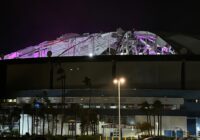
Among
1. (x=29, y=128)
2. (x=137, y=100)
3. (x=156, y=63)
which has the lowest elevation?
(x=29, y=128)

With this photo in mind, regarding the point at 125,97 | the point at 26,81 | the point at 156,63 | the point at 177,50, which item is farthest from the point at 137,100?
the point at 26,81

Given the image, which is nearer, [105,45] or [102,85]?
[102,85]

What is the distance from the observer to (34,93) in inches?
4429

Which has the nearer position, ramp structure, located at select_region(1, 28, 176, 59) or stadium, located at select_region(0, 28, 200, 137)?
stadium, located at select_region(0, 28, 200, 137)

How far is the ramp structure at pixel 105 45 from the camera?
4464 inches

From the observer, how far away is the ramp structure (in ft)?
372

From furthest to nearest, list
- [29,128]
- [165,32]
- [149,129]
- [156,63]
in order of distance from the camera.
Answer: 1. [165,32]
2. [156,63]
3. [29,128]
4. [149,129]

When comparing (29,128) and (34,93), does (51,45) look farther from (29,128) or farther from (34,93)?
(29,128)

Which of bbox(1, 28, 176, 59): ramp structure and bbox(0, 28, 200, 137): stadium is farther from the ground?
bbox(1, 28, 176, 59): ramp structure

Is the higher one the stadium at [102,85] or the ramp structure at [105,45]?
the ramp structure at [105,45]

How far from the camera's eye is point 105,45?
383 feet

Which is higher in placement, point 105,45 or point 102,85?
point 105,45

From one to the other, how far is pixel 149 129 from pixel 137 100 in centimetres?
1761

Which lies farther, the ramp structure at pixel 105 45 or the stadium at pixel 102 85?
the ramp structure at pixel 105 45
